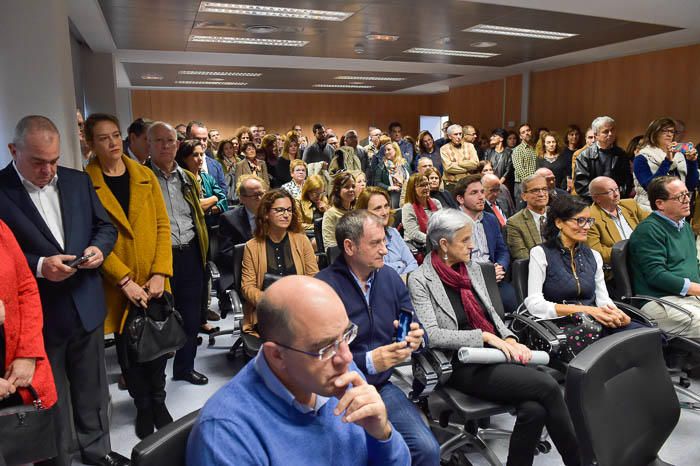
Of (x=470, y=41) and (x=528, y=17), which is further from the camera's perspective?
(x=470, y=41)

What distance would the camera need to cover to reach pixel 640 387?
150 cm

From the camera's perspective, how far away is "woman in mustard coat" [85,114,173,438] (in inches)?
99.7

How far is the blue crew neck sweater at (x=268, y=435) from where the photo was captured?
108 centimetres

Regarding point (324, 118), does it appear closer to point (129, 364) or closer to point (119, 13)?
point (119, 13)

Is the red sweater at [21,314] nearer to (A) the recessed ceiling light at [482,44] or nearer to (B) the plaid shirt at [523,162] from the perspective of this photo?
(B) the plaid shirt at [523,162]

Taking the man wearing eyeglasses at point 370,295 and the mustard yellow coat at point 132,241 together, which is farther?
the mustard yellow coat at point 132,241

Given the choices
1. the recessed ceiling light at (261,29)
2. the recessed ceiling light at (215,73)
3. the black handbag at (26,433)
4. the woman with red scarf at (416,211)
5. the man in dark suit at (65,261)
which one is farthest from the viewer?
the recessed ceiling light at (215,73)

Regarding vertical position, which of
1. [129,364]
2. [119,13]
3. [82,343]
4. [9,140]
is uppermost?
[119,13]

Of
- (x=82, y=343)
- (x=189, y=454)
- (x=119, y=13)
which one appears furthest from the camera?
(x=119, y=13)

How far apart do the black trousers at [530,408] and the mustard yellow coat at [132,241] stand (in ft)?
5.39

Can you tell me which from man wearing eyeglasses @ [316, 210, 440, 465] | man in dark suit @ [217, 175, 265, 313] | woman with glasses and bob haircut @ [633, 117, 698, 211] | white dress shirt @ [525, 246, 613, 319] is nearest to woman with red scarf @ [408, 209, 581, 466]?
man wearing eyeglasses @ [316, 210, 440, 465]

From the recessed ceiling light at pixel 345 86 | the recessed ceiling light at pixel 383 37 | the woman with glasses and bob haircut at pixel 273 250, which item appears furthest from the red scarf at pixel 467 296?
the recessed ceiling light at pixel 345 86

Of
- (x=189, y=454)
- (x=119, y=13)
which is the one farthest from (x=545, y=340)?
(x=119, y=13)

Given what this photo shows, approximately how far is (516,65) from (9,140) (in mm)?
9587
